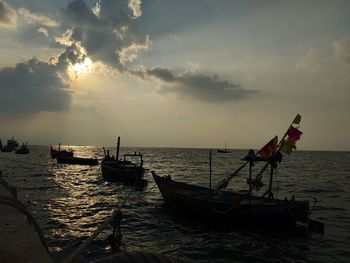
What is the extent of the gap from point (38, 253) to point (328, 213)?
25.9m

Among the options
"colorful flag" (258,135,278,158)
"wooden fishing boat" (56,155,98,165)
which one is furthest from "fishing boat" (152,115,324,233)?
"wooden fishing boat" (56,155,98,165)

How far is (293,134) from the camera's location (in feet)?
56.6

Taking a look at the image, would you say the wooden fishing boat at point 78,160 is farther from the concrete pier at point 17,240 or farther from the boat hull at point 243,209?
the concrete pier at point 17,240

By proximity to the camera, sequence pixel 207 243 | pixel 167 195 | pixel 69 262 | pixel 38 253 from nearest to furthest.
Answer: pixel 69 262 < pixel 38 253 < pixel 207 243 < pixel 167 195

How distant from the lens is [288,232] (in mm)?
18344

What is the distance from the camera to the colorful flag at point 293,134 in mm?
17188

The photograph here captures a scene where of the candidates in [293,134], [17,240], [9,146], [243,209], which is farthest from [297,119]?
[9,146]

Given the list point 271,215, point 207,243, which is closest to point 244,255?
point 207,243

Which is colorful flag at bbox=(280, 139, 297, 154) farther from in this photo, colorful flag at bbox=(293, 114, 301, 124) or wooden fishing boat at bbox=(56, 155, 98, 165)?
wooden fishing boat at bbox=(56, 155, 98, 165)

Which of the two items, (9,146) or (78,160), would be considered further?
(9,146)

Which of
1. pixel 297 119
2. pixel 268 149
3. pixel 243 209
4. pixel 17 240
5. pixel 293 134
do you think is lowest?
pixel 243 209

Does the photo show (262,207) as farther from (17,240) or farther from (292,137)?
(17,240)

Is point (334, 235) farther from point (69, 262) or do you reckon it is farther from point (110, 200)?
→ point (69, 262)

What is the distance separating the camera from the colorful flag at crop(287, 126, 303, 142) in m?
17.2
